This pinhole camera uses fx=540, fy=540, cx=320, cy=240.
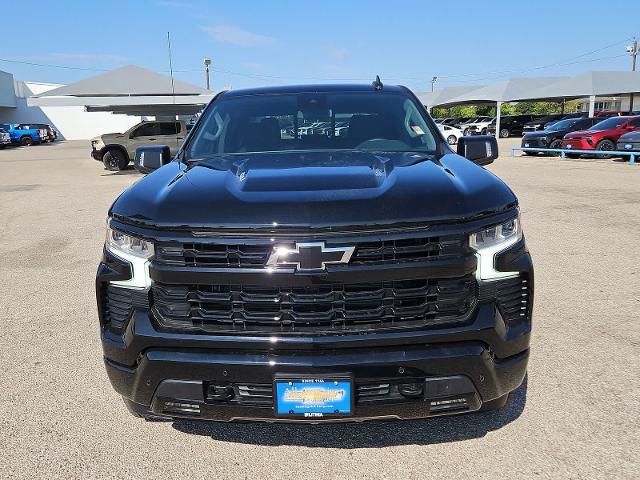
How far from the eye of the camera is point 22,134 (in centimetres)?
4241

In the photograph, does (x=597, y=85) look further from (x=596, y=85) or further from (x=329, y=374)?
(x=329, y=374)

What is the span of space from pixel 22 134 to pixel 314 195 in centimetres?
4714

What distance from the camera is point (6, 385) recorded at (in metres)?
3.42

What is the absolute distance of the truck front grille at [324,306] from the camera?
220 centimetres

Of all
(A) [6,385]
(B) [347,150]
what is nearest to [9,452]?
(A) [6,385]

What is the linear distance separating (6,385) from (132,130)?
679 inches

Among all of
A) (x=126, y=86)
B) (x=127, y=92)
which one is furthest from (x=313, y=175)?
(x=126, y=86)

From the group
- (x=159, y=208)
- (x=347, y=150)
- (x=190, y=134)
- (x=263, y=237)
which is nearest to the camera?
(x=263, y=237)

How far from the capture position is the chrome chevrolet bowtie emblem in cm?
214

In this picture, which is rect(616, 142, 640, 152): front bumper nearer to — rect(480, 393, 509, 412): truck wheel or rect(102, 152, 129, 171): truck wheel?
rect(102, 152, 129, 171): truck wheel

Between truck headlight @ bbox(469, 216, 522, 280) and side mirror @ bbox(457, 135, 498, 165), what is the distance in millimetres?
1294

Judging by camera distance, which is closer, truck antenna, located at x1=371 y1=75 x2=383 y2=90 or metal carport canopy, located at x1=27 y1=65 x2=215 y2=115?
truck antenna, located at x1=371 y1=75 x2=383 y2=90

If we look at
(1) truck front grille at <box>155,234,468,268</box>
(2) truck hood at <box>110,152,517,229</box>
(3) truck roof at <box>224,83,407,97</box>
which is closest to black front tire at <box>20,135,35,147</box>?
(3) truck roof at <box>224,83,407,97</box>

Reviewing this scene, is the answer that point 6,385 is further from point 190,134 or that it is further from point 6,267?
point 6,267
